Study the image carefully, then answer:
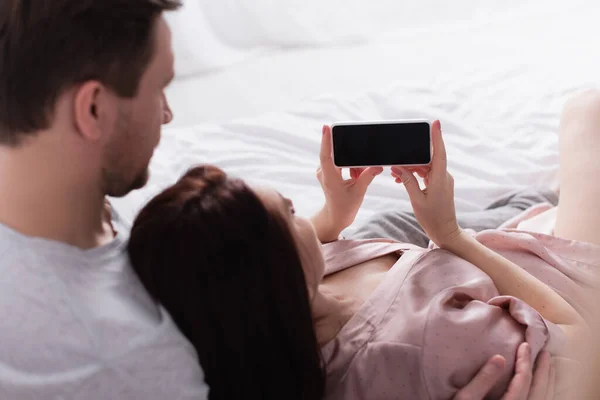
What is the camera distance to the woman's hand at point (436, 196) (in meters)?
1.04

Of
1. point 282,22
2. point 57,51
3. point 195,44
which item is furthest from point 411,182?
point 282,22

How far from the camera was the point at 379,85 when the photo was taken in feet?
7.50

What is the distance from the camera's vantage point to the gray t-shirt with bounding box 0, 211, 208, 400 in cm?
76

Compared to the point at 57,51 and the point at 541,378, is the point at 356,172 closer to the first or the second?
the point at 541,378

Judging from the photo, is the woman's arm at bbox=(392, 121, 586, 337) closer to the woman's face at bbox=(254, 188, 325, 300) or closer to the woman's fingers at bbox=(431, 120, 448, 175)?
the woman's fingers at bbox=(431, 120, 448, 175)

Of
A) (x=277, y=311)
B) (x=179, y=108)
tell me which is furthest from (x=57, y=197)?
(x=179, y=108)

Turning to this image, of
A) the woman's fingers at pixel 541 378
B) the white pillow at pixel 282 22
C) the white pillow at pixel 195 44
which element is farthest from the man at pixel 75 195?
the white pillow at pixel 282 22

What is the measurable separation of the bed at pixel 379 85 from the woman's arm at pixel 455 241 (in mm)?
346

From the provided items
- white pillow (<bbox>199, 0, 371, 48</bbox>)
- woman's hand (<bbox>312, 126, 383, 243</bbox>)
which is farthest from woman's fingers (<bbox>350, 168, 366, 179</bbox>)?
white pillow (<bbox>199, 0, 371, 48</bbox>)

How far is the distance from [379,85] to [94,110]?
1.58 m

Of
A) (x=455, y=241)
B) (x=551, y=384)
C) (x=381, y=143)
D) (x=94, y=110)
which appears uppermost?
(x=94, y=110)

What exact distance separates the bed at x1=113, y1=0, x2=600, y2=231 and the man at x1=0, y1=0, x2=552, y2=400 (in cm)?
50

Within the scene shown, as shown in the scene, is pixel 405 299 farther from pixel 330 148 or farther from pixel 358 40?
pixel 358 40

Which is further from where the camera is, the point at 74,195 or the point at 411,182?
the point at 411,182
